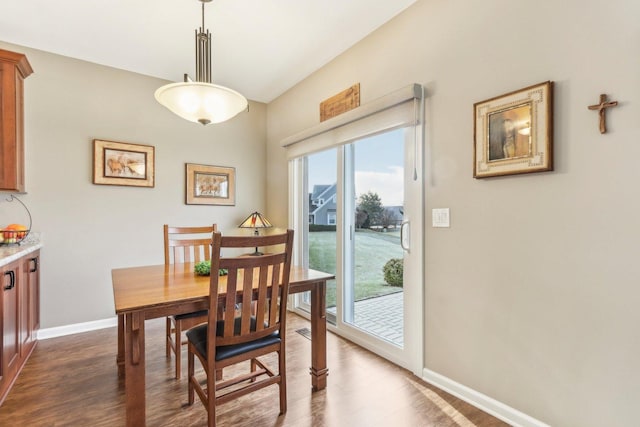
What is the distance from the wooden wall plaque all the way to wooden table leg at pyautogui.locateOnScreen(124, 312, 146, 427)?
2.28 meters

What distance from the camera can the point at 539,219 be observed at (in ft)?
5.43

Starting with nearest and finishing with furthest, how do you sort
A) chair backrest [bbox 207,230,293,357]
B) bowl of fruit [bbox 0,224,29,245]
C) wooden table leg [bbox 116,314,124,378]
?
chair backrest [bbox 207,230,293,357], wooden table leg [bbox 116,314,124,378], bowl of fruit [bbox 0,224,29,245]

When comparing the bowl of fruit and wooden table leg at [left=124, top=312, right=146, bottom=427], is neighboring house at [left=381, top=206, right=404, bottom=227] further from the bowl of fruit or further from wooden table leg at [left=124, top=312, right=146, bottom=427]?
the bowl of fruit

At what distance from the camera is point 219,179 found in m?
3.96

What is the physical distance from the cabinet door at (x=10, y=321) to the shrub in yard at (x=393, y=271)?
2610 millimetres

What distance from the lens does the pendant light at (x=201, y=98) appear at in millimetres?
1901

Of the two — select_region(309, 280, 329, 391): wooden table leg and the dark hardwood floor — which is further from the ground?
select_region(309, 280, 329, 391): wooden table leg

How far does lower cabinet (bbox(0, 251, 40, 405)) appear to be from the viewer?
1977mm

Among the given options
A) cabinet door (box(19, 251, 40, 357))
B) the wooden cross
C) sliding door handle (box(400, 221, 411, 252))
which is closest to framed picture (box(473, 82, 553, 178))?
the wooden cross

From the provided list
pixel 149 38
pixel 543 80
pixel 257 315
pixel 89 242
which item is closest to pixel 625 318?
pixel 543 80

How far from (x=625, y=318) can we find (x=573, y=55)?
1231mm

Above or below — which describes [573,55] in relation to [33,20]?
below

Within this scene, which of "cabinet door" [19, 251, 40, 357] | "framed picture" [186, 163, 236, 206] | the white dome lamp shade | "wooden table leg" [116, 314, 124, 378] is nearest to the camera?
the white dome lamp shade

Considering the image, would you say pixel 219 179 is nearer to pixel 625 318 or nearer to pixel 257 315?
pixel 257 315
